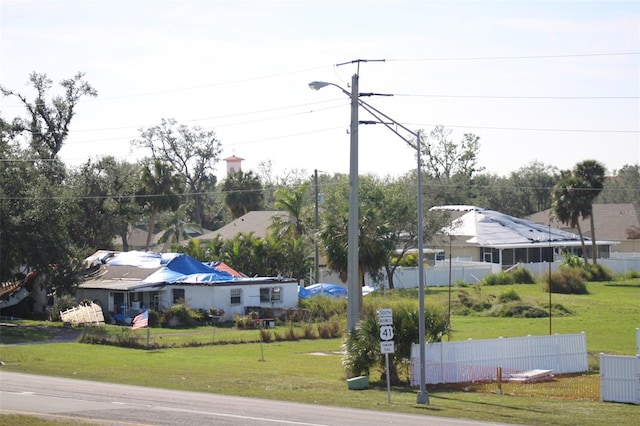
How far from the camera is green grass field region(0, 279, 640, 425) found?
25734mm

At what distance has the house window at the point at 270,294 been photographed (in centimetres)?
5953

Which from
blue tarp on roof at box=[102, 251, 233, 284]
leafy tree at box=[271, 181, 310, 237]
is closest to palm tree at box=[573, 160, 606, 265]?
leafy tree at box=[271, 181, 310, 237]

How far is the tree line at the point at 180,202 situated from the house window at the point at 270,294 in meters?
5.44

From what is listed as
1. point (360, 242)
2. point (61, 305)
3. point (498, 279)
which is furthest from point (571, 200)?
point (61, 305)

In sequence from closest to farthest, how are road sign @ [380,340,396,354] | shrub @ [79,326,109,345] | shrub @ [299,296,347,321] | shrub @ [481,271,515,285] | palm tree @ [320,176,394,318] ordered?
road sign @ [380,340,396,354]
palm tree @ [320,176,394,318]
shrub @ [79,326,109,345]
shrub @ [299,296,347,321]
shrub @ [481,271,515,285]

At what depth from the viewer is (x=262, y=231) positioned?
278 ft

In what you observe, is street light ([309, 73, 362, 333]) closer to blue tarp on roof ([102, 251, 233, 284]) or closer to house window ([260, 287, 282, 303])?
blue tarp on roof ([102, 251, 233, 284])

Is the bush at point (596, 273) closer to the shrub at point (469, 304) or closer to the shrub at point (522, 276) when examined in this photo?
the shrub at point (522, 276)

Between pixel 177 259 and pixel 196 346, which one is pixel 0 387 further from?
pixel 177 259

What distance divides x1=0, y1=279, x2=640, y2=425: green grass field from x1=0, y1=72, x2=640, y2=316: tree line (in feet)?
21.1

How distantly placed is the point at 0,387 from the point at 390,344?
12.0m

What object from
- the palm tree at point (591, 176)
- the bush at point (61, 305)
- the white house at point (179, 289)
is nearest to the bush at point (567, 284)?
the palm tree at point (591, 176)

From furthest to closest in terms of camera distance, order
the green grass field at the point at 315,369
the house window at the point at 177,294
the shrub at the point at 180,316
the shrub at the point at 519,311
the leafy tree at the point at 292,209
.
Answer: the leafy tree at the point at 292,209, the house window at the point at 177,294, the shrub at the point at 519,311, the shrub at the point at 180,316, the green grass field at the point at 315,369

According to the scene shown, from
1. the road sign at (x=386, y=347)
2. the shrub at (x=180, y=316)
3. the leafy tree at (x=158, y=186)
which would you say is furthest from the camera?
the leafy tree at (x=158, y=186)
